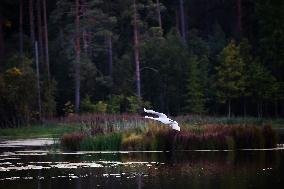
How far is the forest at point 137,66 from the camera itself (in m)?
56.0

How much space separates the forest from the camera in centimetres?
5603

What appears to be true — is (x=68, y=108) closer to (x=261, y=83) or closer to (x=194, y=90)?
(x=194, y=90)

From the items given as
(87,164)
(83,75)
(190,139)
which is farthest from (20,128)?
(87,164)

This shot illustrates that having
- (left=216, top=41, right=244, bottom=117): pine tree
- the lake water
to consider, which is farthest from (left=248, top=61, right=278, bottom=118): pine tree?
the lake water

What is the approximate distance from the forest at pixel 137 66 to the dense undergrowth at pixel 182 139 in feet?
72.0

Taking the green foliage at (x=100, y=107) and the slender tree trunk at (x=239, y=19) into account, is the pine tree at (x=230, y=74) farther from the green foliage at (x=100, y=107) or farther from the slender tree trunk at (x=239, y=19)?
the green foliage at (x=100, y=107)

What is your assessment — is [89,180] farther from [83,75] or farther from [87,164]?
[83,75]

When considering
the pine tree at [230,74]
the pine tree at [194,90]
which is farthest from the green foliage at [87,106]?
the pine tree at [230,74]

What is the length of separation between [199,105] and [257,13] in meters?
9.76

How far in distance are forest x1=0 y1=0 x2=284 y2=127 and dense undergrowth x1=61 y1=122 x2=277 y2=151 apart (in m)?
22.0

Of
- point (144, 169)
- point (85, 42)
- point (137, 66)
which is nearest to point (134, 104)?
point (137, 66)

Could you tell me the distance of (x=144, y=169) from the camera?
21609 millimetres

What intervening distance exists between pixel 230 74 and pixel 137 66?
7096 millimetres

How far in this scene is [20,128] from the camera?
4838cm
